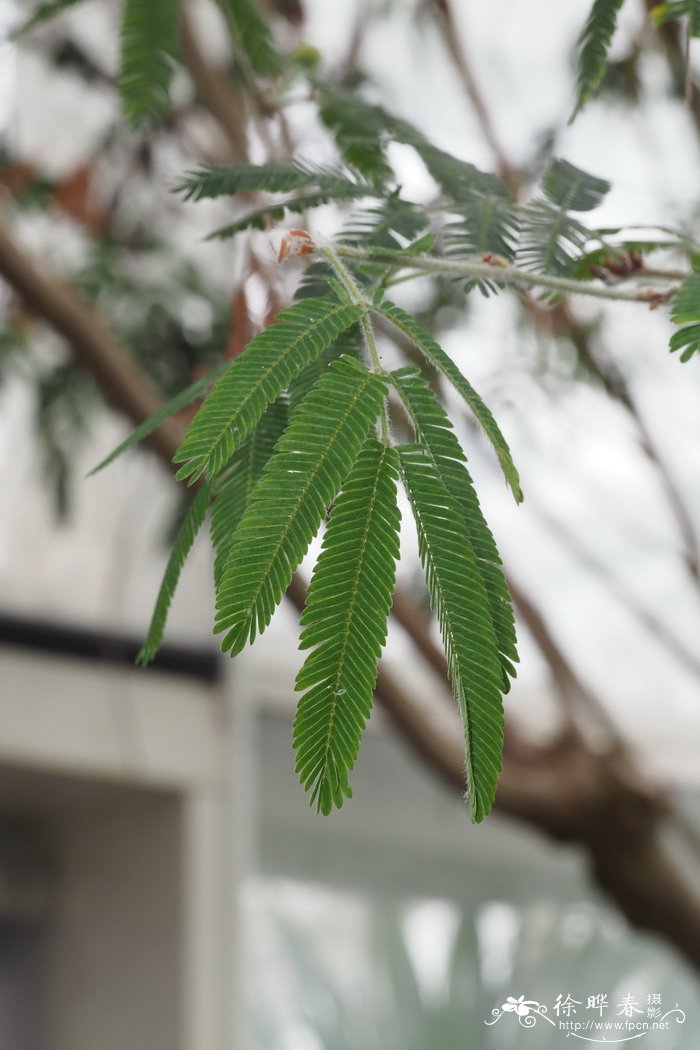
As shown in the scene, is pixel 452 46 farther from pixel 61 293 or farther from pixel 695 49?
pixel 61 293

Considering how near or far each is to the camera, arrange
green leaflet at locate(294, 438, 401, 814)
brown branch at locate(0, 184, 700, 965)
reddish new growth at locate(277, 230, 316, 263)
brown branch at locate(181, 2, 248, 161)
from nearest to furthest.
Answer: green leaflet at locate(294, 438, 401, 814), reddish new growth at locate(277, 230, 316, 263), brown branch at locate(0, 184, 700, 965), brown branch at locate(181, 2, 248, 161)

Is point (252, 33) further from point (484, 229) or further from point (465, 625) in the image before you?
point (465, 625)

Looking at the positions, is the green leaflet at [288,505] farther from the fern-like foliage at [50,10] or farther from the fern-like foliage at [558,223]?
the fern-like foliage at [50,10]

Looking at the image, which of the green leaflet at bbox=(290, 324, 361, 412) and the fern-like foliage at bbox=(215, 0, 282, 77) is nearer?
the green leaflet at bbox=(290, 324, 361, 412)

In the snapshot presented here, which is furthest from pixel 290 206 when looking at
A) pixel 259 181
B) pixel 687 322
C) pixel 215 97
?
pixel 215 97

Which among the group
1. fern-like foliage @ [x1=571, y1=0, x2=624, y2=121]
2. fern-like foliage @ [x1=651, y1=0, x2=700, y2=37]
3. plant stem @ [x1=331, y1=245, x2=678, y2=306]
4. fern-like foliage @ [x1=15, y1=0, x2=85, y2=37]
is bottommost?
fern-like foliage @ [x1=15, y1=0, x2=85, y2=37]

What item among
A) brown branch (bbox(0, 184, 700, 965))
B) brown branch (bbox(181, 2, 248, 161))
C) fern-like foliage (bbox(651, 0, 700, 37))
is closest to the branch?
brown branch (bbox(0, 184, 700, 965))

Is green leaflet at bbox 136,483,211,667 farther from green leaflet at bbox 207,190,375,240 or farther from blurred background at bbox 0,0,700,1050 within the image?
blurred background at bbox 0,0,700,1050
